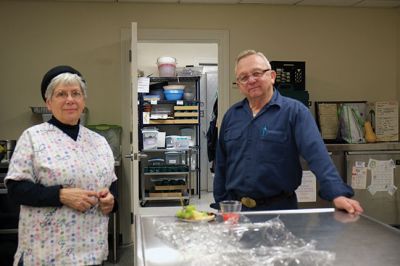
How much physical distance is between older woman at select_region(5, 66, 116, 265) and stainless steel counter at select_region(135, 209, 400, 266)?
213mm

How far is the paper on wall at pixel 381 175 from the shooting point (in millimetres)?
3951

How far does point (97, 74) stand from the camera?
410 cm

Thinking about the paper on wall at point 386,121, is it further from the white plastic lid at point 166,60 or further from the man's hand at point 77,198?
the man's hand at point 77,198

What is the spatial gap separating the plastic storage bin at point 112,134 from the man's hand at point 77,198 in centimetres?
246

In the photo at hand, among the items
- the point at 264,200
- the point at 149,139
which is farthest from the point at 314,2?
the point at 149,139

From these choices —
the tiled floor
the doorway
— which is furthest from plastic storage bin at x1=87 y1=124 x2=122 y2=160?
the tiled floor

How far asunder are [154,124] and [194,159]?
884mm

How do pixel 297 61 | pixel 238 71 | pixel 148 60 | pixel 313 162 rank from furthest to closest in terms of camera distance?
pixel 148 60 → pixel 297 61 → pixel 238 71 → pixel 313 162

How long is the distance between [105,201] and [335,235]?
85cm

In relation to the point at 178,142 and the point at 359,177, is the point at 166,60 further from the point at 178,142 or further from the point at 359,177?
the point at 359,177

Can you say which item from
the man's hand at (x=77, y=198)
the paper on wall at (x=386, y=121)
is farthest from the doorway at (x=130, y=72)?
the man's hand at (x=77, y=198)

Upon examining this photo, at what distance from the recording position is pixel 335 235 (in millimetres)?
1340

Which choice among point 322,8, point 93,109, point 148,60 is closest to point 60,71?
point 93,109

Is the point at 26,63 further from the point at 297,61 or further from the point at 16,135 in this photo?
the point at 297,61
